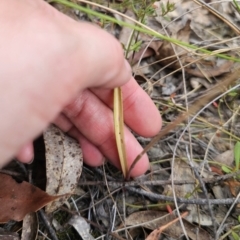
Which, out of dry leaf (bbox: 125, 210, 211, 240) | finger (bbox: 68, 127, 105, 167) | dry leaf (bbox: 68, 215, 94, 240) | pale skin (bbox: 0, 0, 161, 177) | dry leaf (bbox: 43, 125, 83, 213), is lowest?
dry leaf (bbox: 125, 210, 211, 240)

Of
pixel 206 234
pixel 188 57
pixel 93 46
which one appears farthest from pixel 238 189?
pixel 93 46

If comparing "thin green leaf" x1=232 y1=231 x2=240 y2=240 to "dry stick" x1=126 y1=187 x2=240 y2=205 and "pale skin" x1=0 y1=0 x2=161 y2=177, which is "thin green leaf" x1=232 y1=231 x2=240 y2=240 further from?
"pale skin" x1=0 y1=0 x2=161 y2=177

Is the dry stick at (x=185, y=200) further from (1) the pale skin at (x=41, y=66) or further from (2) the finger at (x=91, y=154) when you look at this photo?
(1) the pale skin at (x=41, y=66)

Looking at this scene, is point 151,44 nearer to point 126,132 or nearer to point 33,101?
point 126,132

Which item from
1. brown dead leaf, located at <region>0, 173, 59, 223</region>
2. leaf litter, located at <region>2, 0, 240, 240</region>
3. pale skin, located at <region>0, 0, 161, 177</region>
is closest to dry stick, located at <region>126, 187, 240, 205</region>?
leaf litter, located at <region>2, 0, 240, 240</region>

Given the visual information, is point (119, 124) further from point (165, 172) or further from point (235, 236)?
point (235, 236)

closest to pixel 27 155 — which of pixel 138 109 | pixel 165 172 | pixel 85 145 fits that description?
pixel 85 145
